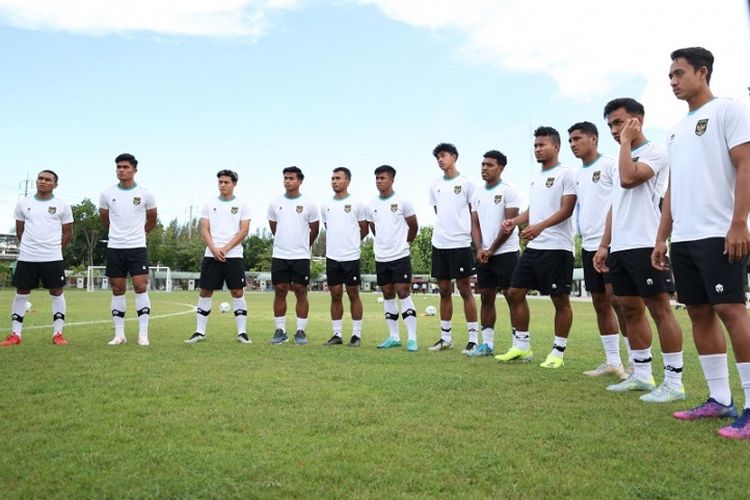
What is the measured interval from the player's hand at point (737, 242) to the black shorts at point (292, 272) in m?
7.14

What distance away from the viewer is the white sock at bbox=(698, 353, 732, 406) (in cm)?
464

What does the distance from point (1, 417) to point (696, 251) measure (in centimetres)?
498

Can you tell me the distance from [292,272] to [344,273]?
890 mm

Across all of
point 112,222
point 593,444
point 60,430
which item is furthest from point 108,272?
point 593,444

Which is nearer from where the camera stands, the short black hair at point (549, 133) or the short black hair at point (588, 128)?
the short black hair at point (588, 128)

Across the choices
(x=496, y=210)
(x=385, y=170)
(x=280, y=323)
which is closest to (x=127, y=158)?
(x=280, y=323)

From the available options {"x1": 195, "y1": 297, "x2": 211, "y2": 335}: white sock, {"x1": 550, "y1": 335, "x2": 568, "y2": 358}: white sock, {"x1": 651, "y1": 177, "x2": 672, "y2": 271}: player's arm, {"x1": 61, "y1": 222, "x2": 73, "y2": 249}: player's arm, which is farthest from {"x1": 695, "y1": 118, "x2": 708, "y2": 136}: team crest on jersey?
{"x1": 61, "y1": 222, "x2": 73, "y2": 249}: player's arm

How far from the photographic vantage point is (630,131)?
5473mm

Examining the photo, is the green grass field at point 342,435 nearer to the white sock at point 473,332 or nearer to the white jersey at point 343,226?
the white sock at point 473,332

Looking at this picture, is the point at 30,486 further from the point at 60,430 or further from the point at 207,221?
the point at 207,221

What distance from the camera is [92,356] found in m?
7.66

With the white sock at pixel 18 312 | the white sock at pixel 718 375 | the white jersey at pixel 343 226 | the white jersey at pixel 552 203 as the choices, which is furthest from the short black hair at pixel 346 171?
the white sock at pixel 718 375

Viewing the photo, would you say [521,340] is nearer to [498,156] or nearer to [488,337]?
[488,337]

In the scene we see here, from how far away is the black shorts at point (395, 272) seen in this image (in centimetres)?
995
